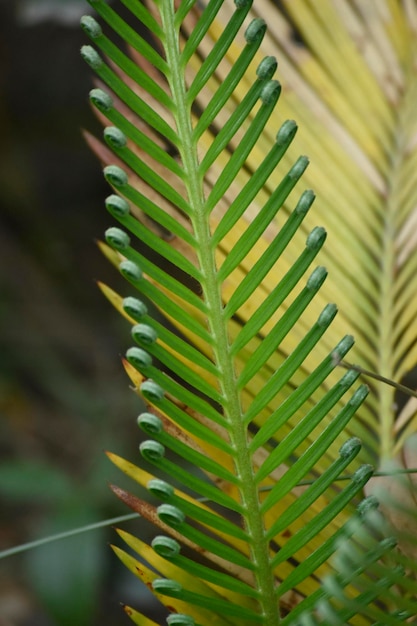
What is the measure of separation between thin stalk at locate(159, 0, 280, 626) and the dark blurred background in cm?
131

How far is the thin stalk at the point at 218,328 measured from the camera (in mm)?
520

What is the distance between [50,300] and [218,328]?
71.5 inches

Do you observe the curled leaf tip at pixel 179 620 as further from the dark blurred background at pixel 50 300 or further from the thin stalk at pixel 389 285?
the dark blurred background at pixel 50 300

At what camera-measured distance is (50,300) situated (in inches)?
90.6

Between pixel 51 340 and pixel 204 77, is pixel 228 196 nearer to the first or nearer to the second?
pixel 204 77

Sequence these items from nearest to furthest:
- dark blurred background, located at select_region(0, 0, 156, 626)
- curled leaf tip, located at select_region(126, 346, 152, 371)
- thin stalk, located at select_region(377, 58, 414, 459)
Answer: curled leaf tip, located at select_region(126, 346, 152, 371) → thin stalk, located at select_region(377, 58, 414, 459) → dark blurred background, located at select_region(0, 0, 156, 626)

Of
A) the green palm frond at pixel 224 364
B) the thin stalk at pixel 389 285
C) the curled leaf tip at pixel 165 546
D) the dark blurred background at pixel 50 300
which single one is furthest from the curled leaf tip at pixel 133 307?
the dark blurred background at pixel 50 300

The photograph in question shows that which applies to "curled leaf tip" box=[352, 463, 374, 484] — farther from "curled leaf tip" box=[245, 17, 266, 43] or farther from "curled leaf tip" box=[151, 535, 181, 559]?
"curled leaf tip" box=[245, 17, 266, 43]

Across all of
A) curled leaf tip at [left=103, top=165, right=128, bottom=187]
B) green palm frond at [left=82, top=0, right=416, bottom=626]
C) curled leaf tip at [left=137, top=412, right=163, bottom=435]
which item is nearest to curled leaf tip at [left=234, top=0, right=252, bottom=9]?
green palm frond at [left=82, top=0, right=416, bottom=626]

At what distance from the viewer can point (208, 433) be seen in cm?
51

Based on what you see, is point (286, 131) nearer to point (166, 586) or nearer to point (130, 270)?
point (130, 270)

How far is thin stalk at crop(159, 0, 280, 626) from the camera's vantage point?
0.52 m

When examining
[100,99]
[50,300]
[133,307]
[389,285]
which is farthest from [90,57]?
[50,300]

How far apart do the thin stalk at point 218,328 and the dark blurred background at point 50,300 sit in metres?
1.31
